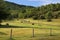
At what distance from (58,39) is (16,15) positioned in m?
138

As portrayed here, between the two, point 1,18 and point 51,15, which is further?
point 51,15

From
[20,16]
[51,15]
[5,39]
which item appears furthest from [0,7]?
[20,16]

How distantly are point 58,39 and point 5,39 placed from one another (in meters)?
6.27

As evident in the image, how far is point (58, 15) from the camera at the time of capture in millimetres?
147375

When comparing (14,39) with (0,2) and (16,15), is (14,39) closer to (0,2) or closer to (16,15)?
(0,2)

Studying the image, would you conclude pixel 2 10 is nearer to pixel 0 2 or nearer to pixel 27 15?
pixel 0 2

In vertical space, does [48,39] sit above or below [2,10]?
below

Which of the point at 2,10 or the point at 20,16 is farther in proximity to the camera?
the point at 20,16

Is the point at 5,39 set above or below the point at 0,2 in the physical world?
below

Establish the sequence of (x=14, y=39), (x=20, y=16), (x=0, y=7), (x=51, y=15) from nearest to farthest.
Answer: (x=14, y=39)
(x=0, y=7)
(x=51, y=15)
(x=20, y=16)

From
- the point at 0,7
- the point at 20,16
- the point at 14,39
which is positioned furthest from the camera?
the point at 20,16

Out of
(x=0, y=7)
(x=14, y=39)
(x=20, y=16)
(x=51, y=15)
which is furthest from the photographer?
(x=20, y=16)

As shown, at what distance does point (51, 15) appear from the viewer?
5620 inches

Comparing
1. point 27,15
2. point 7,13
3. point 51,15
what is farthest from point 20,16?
point 7,13
